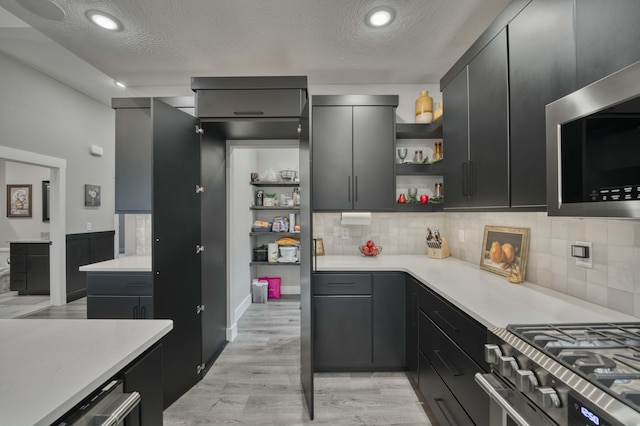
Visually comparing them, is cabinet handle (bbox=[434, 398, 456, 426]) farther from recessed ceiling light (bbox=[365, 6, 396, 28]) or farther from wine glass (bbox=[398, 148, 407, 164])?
recessed ceiling light (bbox=[365, 6, 396, 28])

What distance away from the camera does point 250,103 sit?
7.05ft

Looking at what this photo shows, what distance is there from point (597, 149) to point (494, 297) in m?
0.83

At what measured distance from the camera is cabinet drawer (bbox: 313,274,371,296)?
215cm

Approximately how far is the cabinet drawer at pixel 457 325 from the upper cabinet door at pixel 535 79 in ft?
2.12

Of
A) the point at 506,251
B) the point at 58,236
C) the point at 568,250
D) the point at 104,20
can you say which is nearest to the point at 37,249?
the point at 58,236

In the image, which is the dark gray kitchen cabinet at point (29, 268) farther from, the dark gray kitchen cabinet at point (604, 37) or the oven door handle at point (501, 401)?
the dark gray kitchen cabinet at point (604, 37)

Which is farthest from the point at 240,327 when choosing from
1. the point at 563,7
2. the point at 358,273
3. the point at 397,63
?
the point at 563,7

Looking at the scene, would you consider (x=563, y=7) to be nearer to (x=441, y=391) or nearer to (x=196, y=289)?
(x=441, y=391)

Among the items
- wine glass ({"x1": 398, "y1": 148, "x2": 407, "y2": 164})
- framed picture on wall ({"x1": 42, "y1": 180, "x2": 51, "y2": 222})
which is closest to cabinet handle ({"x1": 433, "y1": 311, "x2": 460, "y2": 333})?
wine glass ({"x1": 398, "y1": 148, "x2": 407, "y2": 164})

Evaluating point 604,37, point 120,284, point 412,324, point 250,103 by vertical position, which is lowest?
point 412,324

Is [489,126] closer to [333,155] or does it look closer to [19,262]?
[333,155]

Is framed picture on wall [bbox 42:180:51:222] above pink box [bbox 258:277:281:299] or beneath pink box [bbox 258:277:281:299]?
above

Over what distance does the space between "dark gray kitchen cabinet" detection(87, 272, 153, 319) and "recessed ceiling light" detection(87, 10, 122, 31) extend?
1.82 metres

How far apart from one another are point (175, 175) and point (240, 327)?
6.85 ft
